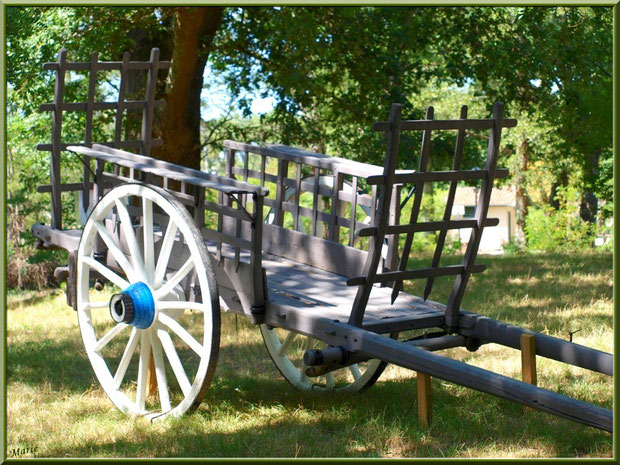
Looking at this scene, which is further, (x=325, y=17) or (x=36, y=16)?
(x=325, y=17)

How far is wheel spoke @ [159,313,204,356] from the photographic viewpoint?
15.0ft

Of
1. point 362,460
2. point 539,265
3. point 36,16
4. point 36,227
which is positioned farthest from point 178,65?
point 362,460

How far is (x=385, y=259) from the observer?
5191mm

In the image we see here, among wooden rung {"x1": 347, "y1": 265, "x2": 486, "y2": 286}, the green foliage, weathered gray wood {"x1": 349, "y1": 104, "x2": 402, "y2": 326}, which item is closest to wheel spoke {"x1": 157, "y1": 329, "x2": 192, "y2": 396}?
weathered gray wood {"x1": 349, "y1": 104, "x2": 402, "y2": 326}

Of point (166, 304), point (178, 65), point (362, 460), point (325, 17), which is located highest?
point (325, 17)

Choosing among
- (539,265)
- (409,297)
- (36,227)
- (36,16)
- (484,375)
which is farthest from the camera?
(539,265)

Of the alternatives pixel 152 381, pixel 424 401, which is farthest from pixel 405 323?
pixel 152 381

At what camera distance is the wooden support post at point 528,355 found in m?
4.37

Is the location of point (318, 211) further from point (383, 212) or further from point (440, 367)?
point (440, 367)

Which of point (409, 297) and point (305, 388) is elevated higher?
point (409, 297)

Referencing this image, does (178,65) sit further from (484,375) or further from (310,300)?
(484,375)

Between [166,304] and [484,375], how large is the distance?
1.84 metres

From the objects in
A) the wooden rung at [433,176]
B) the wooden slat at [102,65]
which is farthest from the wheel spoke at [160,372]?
the wooden slat at [102,65]

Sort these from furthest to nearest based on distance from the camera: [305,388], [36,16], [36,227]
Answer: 1. [36,16]
2. [36,227]
3. [305,388]
